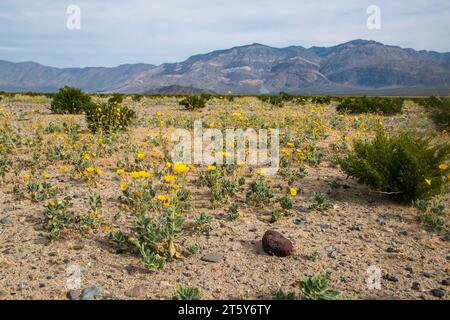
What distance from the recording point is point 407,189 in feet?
14.3

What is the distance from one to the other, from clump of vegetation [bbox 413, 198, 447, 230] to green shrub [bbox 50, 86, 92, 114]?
488 inches

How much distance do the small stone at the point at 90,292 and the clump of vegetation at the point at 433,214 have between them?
355 cm

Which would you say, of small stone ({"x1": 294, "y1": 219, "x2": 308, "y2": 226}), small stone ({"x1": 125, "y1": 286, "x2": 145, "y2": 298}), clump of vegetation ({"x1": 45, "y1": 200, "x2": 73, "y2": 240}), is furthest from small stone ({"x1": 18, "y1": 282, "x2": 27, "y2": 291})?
small stone ({"x1": 294, "y1": 219, "x2": 308, "y2": 226})

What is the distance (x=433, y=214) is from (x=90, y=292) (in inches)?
149

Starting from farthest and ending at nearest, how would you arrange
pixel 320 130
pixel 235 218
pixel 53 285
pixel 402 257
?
pixel 320 130 < pixel 235 218 < pixel 402 257 < pixel 53 285

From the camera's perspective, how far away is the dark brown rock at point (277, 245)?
133 inches

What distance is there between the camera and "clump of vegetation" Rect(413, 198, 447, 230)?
387 centimetres

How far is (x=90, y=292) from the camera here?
9.15ft

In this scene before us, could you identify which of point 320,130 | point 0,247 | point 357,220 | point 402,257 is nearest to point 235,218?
point 357,220

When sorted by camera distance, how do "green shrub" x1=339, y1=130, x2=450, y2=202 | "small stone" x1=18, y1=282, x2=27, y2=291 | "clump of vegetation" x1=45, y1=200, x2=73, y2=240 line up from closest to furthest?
"small stone" x1=18, y1=282, x2=27, y2=291 < "clump of vegetation" x1=45, y1=200, x2=73, y2=240 < "green shrub" x1=339, y1=130, x2=450, y2=202

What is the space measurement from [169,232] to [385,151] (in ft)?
10.6

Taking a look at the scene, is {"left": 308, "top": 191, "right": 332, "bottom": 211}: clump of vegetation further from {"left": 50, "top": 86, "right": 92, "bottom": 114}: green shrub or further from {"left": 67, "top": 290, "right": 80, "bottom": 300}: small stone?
{"left": 50, "top": 86, "right": 92, "bottom": 114}: green shrub

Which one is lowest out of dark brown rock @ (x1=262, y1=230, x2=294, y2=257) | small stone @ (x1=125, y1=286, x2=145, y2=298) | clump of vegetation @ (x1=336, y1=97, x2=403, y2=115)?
small stone @ (x1=125, y1=286, x2=145, y2=298)
